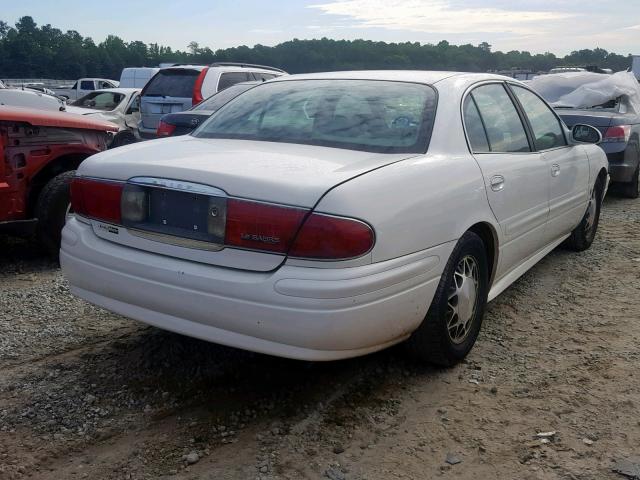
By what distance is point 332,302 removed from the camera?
8.30 feet

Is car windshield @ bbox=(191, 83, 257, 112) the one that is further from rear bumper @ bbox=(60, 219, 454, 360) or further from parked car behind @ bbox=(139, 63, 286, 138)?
rear bumper @ bbox=(60, 219, 454, 360)

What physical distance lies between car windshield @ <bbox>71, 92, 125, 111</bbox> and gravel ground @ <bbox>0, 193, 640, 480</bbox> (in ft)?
33.0

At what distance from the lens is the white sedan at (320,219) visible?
258cm

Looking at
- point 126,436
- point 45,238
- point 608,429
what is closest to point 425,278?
point 608,429

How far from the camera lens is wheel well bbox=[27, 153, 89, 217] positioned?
5.16 meters

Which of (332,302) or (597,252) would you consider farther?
(597,252)

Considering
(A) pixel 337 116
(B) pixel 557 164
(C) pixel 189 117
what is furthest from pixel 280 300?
(C) pixel 189 117

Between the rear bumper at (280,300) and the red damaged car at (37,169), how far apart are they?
90.9 inches

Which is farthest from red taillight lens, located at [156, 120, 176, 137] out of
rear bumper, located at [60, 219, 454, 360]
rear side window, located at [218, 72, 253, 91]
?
rear bumper, located at [60, 219, 454, 360]

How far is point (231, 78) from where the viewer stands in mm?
10727

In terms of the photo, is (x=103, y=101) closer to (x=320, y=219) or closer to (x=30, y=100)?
(x=30, y=100)

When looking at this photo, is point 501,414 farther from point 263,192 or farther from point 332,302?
point 263,192

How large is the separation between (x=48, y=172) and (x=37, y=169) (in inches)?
9.1

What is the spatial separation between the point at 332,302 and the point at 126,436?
1047mm
